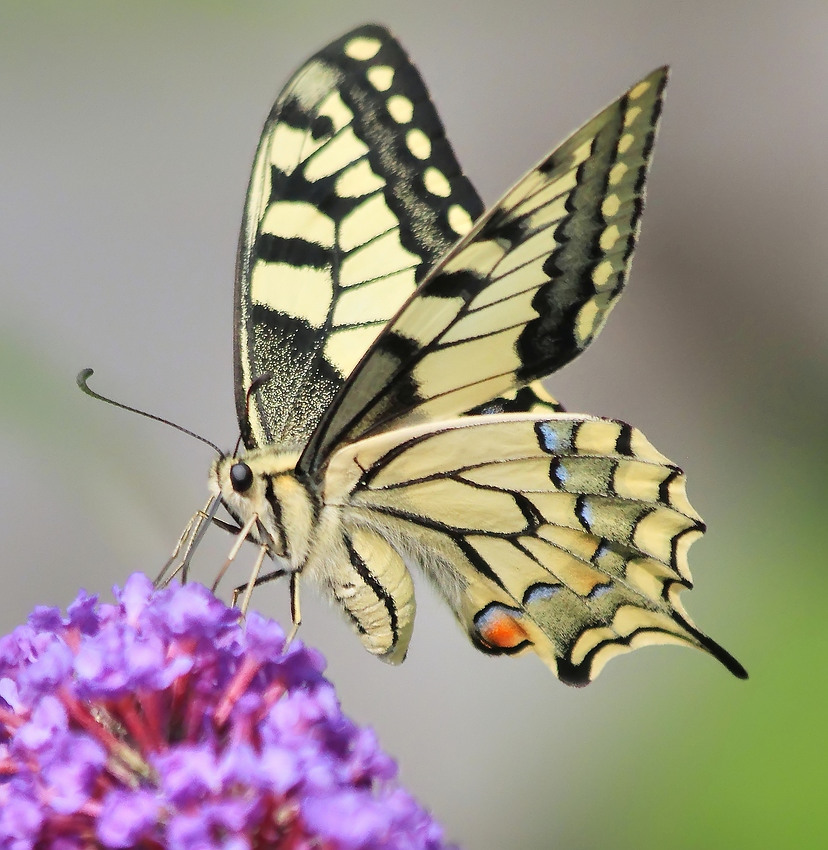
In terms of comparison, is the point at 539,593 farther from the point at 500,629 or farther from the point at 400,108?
the point at 400,108

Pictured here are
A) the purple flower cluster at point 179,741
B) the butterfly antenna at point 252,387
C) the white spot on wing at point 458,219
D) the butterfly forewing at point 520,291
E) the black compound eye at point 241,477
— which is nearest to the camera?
the purple flower cluster at point 179,741

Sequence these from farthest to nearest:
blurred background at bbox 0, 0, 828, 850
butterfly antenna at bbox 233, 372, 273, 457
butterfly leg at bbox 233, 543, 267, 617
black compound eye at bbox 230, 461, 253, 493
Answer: blurred background at bbox 0, 0, 828, 850 < butterfly antenna at bbox 233, 372, 273, 457 < black compound eye at bbox 230, 461, 253, 493 < butterfly leg at bbox 233, 543, 267, 617

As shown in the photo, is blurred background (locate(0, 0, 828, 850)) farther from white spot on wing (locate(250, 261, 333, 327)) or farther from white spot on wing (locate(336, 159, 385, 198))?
white spot on wing (locate(336, 159, 385, 198))

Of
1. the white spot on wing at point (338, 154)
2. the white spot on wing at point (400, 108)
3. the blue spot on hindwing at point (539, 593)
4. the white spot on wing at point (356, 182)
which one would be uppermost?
the white spot on wing at point (400, 108)

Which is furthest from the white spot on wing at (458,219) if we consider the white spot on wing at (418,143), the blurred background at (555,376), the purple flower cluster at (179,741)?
the blurred background at (555,376)

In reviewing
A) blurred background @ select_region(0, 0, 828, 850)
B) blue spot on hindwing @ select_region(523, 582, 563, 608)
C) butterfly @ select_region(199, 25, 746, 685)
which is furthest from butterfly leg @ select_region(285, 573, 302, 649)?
blurred background @ select_region(0, 0, 828, 850)

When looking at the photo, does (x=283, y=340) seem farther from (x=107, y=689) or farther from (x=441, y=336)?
(x=107, y=689)

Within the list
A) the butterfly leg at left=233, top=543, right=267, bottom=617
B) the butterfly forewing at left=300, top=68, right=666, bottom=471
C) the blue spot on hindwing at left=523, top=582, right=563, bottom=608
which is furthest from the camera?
the blue spot on hindwing at left=523, top=582, right=563, bottom=608

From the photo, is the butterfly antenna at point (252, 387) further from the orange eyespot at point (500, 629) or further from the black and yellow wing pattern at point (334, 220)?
the orange eyespot at point (500, 629)
